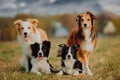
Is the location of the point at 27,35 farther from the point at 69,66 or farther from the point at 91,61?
the point at 91,61

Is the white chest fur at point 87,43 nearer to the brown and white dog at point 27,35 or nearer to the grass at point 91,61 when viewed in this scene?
the grass at point 91,61

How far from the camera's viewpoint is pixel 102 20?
4.39 meters

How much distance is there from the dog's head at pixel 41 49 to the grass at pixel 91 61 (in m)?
0.07

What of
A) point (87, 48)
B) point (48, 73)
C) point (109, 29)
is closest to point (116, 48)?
point (109, 29)

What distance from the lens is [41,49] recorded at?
3.98 metres

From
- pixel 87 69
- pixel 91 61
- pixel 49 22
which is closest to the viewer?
pixel 87 69

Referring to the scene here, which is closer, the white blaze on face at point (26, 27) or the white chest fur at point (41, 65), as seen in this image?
the white blaze on face at point (26, 27)

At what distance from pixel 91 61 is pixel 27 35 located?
0.61 meters

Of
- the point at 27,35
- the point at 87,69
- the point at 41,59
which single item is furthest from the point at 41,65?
the point at 87,69

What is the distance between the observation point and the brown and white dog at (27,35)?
3979 millimetres

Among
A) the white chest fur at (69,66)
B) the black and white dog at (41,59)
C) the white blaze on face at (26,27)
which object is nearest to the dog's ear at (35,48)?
the black and white dog at (41,59)

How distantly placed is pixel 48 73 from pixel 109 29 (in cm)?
75

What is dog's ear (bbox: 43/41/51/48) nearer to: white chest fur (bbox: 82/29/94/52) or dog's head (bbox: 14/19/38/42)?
dog's head (bbox: 14/19/38/42)

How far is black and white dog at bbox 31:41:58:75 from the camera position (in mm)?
4000
